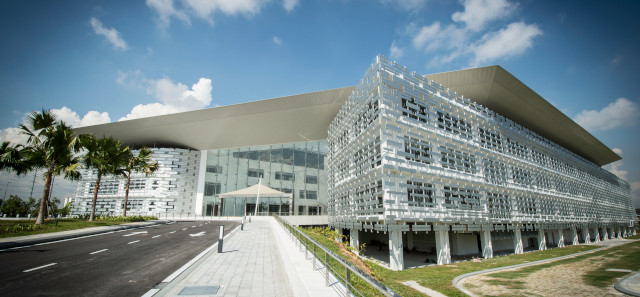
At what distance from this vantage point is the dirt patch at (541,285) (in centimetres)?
878

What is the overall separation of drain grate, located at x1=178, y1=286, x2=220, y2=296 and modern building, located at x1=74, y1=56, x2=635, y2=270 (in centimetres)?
945

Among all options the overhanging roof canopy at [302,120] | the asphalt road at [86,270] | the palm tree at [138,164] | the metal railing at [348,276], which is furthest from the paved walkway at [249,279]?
the palm tree at [138,164]

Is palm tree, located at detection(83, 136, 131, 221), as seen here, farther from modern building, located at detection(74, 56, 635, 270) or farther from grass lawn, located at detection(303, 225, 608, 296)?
grass lawn, located at detection(303, 225, 608, 296)

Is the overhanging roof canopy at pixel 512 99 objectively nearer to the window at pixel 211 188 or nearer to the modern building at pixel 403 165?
the modern building at pixel 403 165

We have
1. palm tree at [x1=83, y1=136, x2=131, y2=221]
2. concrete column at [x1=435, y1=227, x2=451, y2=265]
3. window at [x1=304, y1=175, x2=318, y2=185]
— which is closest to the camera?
concrete column at [x1=435, y1=227, x2=451, y2=265]

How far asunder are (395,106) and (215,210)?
36.5 m

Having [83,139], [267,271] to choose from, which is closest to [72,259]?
[267,271]

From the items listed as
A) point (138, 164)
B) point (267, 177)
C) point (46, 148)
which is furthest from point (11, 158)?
point (267, 177)

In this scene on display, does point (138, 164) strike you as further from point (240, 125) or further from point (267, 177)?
point (267, 177)

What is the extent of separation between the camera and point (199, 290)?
5.44 meters

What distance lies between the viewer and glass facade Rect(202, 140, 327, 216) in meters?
42.0

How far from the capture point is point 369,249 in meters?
22.8

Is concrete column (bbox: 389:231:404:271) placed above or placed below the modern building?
below

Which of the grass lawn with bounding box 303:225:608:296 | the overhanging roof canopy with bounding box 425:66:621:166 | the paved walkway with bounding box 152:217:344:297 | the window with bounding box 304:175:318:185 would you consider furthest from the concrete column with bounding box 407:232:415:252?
the window with bounding box 304:175:318:185
